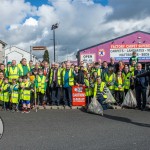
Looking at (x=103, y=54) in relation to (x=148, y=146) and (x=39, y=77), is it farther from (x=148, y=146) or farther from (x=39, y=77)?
(x=148, y=146)

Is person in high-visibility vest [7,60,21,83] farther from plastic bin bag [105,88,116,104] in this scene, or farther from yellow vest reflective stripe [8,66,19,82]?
plastic bin bag [105,88,116,104]

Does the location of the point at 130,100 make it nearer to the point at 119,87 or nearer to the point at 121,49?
the point at 119,87

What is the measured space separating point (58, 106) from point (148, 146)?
7.30 m

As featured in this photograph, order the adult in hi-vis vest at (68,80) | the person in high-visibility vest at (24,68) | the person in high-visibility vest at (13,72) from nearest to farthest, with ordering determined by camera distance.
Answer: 1. the adult in hi-vis vest at (68,80)
2. the person in high-visibility vest at (13,72)
3. the person in high-visibility vest at (24,68)

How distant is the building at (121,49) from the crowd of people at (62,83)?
2256 centimetres

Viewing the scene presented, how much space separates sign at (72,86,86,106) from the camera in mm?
A: 14062

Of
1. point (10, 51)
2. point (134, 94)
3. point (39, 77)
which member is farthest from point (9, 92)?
point (10, 51)

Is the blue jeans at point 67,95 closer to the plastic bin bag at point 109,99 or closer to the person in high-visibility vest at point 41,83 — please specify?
the person in high-visibility vest at point 41,83

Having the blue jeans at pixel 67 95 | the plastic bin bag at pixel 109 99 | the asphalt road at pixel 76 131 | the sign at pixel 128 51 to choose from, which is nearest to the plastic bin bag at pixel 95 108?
the asphalt road at pixel 76 131

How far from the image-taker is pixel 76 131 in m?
8.78

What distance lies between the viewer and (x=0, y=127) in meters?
4.64

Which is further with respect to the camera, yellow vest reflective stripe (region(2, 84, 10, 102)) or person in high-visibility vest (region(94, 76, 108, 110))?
yellow vest reflective stripe (region(2, 84, 10, 102))

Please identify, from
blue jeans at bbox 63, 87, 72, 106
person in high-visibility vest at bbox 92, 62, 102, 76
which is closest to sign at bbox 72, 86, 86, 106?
blue jeans at bbox 63, 87, 72, 106

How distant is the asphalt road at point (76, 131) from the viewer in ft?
23.5
